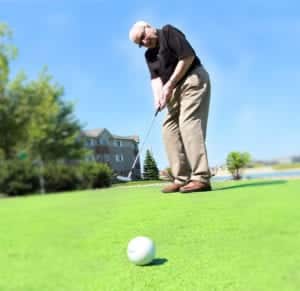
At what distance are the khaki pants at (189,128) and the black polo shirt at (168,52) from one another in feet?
0.57

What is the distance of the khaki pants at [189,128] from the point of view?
3816 mm

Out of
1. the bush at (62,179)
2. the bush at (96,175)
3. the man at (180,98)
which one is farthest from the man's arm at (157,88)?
the bush at (62,179)

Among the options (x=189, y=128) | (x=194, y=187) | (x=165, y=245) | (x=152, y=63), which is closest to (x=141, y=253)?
(x=165, y=245)

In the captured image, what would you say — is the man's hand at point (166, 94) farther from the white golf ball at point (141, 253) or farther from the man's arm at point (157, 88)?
the white golf ball at point (141, 253)

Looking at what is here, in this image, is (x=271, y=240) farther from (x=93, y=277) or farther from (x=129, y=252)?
(x=93, y=277)

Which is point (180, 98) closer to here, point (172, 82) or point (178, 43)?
point (172, 82)

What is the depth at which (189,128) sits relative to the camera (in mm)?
3875

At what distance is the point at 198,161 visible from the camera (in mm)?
3807

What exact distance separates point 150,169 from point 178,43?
6.18 feet

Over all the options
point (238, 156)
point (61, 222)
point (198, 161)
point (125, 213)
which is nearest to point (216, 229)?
point (125, 213)

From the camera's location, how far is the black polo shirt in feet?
12.9

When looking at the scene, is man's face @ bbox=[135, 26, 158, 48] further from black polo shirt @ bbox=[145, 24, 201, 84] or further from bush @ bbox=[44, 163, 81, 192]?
bush @ bbox=[44, 163, 81, 192]

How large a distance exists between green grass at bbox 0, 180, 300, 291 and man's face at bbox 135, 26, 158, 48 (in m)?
1.74

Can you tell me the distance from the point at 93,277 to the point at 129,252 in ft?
0.65
